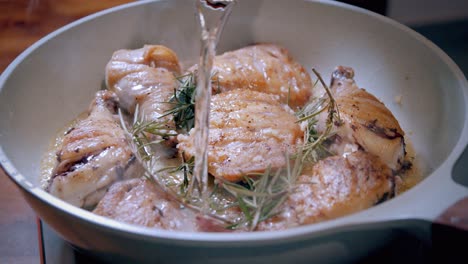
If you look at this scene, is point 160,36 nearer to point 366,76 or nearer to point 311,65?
point 311,65

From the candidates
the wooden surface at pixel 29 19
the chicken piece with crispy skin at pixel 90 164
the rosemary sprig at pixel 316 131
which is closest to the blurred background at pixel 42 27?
the wooden surface at pixel 29 19

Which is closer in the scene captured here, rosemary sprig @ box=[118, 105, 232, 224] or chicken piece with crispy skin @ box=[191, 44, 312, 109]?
rosemary sprig @ box=[118, 105, 232, 224]

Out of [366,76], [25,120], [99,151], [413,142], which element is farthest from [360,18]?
[25,120]

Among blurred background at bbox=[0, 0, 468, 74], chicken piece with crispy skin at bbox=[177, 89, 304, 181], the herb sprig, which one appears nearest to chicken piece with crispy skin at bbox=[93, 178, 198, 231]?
the herb sprig

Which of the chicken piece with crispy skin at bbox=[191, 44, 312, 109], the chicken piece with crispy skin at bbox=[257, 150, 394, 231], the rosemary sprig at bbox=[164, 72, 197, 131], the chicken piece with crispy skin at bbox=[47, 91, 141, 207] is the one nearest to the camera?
the chicken piece with crispy skin at bbox=[257, 150, 394, 231]

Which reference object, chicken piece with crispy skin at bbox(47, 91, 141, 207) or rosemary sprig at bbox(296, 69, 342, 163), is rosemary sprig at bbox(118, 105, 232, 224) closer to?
chicken piece with crispy skin at bbox(47, 91, 141, 207)
